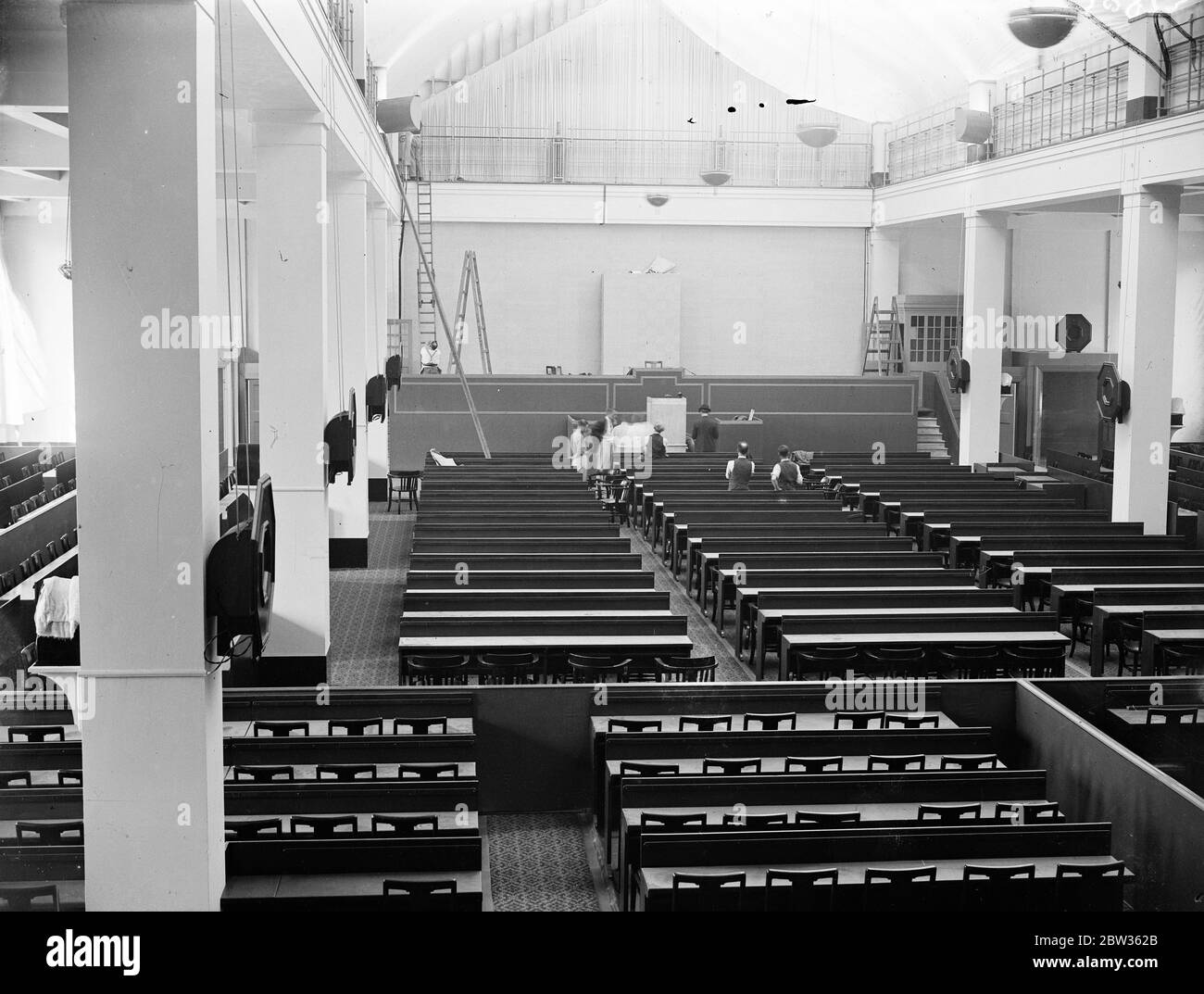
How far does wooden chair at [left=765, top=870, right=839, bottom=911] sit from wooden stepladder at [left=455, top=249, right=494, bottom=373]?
22.6 meters

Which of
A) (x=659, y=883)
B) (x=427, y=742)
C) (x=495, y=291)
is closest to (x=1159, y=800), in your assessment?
(x=659, y=883)

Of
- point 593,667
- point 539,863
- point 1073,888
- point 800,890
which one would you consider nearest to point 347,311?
point 593,667

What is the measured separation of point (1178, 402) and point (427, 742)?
77.1ft

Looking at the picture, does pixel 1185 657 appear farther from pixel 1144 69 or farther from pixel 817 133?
pixel 817 133

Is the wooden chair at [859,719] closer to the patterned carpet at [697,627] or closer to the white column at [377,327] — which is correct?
the patterned carpet at [697,627]

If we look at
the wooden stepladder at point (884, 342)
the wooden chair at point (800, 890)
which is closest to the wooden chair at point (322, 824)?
the wooden chair at point (800, 890)

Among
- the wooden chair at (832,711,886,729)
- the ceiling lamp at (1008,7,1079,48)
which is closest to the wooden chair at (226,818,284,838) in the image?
the wooden chair at (832,711,886,729)

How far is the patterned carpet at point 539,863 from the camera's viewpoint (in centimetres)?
841

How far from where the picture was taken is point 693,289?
106ft

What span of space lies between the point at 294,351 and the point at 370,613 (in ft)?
14.2

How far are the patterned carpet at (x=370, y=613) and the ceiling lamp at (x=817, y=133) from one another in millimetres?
10015

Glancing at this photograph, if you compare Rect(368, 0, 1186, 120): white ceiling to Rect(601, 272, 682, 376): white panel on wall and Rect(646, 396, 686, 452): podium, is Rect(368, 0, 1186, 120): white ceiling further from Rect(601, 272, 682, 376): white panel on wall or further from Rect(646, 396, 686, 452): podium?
Rect(646, 396, 686, 452): podium
